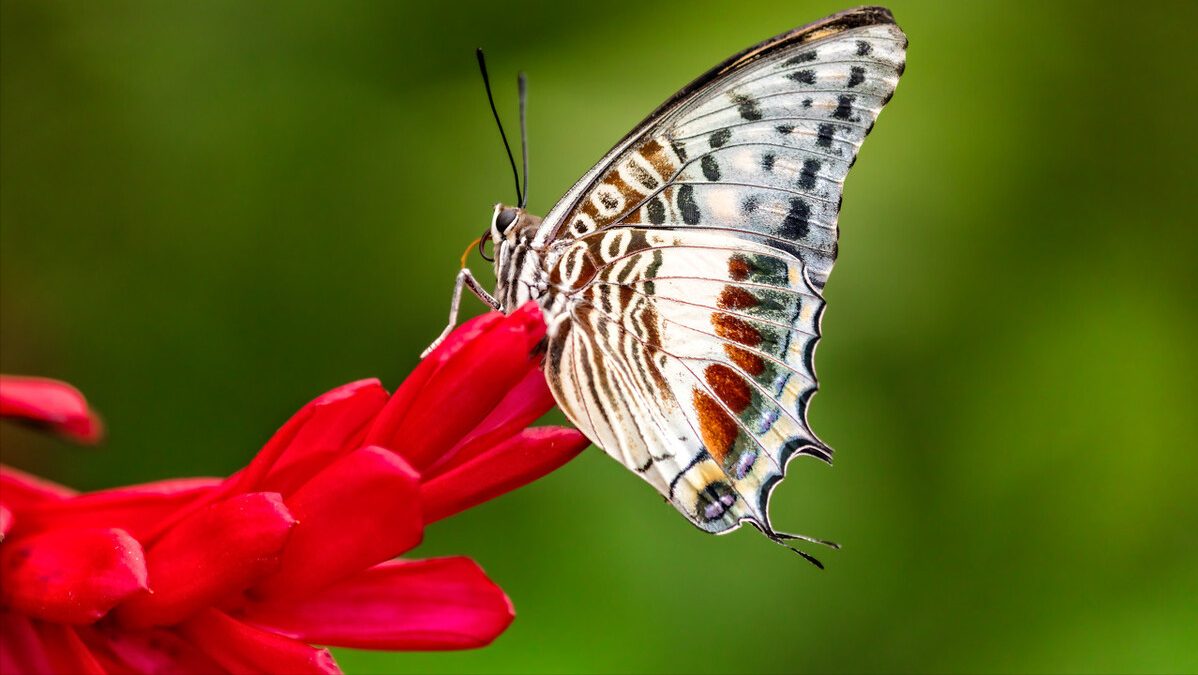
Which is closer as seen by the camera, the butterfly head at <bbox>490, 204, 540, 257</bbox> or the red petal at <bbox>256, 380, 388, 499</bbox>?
the red petal at <bbox>256, 380, 388, 499</bbox>

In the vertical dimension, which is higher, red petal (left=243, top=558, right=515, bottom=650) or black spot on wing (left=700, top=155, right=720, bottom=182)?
black spot on wing (left=700, top=155, right=720, bottom=182)

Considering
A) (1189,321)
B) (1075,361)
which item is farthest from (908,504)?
(1189,321)

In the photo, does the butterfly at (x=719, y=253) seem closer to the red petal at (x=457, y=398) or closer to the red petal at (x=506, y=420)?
the red petal at (x=506, y=420)

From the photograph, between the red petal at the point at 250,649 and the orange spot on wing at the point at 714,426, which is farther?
the orange spot on wing at the point at 714,426

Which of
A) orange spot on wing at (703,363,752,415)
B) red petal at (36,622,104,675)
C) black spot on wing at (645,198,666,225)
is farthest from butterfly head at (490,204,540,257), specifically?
red petal at (36,622,104,675)

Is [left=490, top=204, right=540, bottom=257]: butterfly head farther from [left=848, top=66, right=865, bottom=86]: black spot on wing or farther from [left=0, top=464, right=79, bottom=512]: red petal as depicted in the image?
[left=0, top=464, right=79, bottom=512]: red petal

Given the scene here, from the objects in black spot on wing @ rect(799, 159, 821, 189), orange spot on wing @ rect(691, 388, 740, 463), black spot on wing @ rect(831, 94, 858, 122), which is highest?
black spot on wing @ rect(831, 94, 858, 122)

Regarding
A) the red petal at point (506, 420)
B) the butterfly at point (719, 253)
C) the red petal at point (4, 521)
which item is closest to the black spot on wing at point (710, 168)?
the butterfly at point (719, 253)

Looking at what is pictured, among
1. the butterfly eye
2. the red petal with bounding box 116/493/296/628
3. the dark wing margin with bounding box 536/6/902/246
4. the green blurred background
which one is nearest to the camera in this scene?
the red petal with bounding box 116/493/296/628

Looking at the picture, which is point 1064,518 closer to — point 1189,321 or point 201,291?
point 1189,321
